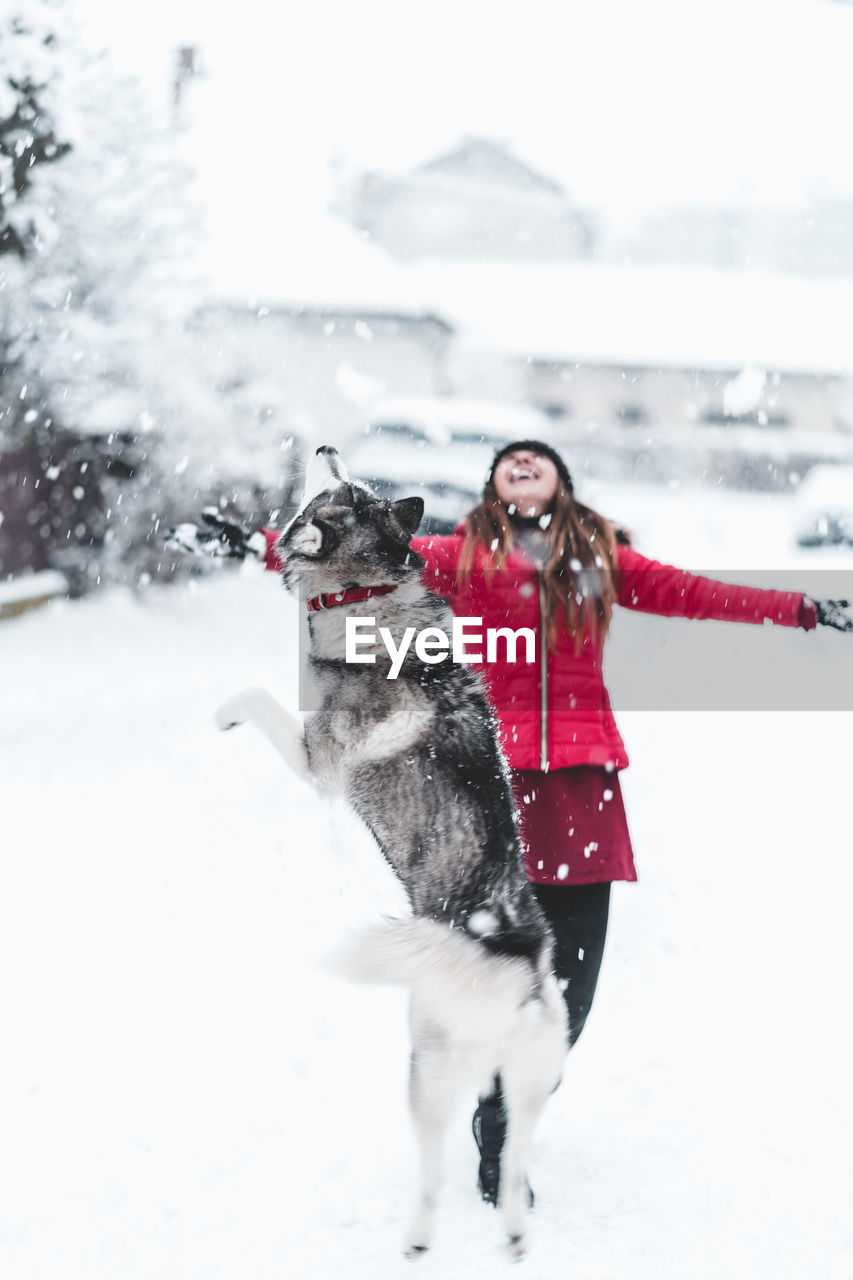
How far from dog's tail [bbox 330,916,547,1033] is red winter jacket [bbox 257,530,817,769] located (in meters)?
0.53

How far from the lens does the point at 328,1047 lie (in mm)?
3580

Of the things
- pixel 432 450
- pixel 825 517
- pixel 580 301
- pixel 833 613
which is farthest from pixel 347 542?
pixel 580 301

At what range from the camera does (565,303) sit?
35.7m

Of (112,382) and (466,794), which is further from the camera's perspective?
(112,382)

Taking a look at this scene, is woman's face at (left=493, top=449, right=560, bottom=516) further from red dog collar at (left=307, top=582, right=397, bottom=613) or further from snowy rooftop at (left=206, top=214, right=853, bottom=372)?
snowy rooftop at (left=206, top=214, right=853, bottom=372)

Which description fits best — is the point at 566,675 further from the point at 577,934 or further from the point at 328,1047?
the point at 328,1047

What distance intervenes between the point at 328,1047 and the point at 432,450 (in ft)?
52.3

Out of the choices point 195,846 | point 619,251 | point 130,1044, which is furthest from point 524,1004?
point 619,251

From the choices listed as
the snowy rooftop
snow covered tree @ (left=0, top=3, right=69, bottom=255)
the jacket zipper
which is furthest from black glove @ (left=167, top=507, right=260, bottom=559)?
the snowy rooftop

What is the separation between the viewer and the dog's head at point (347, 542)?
282 centimetres

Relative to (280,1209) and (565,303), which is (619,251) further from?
(280,1209)

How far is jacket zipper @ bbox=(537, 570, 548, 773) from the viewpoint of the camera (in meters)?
2.62

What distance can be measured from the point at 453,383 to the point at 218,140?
28.6 ft

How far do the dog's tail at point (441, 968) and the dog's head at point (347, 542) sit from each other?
0.97 m
